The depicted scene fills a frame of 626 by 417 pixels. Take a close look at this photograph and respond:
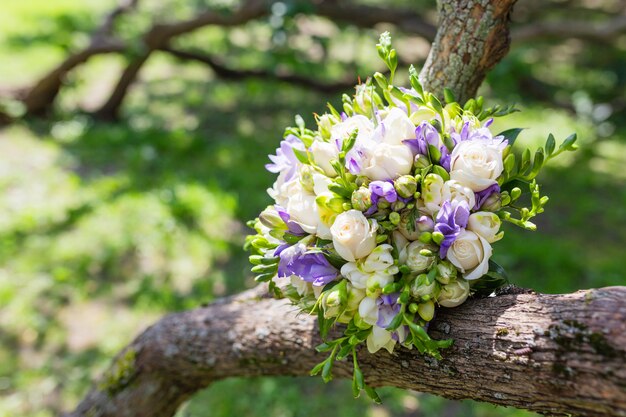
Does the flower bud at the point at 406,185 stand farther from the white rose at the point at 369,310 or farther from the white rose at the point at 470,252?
the white rose at the point at 369,310

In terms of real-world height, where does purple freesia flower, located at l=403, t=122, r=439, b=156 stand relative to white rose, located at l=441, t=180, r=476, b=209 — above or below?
above

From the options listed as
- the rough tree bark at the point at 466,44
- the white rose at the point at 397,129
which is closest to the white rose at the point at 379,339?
the white rose at the point at 397,129

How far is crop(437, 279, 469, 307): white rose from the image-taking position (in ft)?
4.60

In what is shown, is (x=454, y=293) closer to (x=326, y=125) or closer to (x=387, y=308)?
(x=387, y=308)

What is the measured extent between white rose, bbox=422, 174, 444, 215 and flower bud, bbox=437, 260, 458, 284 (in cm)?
13

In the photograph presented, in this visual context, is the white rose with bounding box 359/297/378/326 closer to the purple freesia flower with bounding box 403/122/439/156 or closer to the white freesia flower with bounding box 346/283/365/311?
the white freesia flower with bounding box 346/283/365/311

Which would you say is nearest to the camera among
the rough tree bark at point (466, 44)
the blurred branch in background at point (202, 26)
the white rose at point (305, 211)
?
the white rose at point (305, 211)

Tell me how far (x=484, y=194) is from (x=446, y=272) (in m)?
0.22

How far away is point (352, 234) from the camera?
1.35m

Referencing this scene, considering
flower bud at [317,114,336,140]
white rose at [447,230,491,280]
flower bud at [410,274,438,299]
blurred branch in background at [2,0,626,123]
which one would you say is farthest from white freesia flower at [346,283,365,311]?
blurred branch in background at [2,0,626,123]

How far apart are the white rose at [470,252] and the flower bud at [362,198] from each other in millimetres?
229

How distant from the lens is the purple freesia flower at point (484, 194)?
1.40m

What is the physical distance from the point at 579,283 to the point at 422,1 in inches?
272

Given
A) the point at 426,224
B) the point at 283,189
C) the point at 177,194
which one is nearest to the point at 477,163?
the point at 426,224
